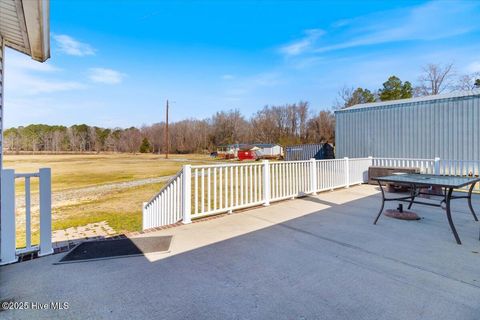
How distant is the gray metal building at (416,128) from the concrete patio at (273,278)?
303 inches

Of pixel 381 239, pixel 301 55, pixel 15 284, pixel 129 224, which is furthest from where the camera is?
pixel 301 55

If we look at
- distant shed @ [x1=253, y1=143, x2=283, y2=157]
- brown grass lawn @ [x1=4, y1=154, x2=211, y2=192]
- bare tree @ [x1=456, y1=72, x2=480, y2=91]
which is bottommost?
brown grass lawn @ [x1=4, y1=154, x2=211, y2=192]

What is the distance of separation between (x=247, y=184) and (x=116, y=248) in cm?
265

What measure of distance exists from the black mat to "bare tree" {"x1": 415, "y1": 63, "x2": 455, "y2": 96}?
31.8 m

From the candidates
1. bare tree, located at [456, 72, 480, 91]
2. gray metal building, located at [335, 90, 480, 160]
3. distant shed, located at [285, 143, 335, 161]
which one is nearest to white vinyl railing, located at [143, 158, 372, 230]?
gray metal building, located at [335, 90, 480, 160]

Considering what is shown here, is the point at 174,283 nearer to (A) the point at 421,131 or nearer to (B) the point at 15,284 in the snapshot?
(B) the point at 15,284

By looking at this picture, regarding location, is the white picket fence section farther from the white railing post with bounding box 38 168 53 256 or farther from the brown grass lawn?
the brown grass lawn

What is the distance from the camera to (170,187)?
425cm

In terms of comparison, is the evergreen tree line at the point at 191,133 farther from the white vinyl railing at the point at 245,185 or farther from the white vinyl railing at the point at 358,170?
the white vinyl railing at the point at 245,185

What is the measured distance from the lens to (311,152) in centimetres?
1802

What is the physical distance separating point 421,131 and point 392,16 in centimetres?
480

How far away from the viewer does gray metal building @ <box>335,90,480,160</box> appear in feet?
29.2

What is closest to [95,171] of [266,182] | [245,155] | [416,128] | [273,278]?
[245,155]

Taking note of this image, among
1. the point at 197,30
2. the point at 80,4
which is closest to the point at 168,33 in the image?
the point at 197,30
